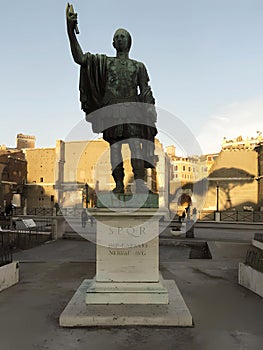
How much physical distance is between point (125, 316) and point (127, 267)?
2.64ft

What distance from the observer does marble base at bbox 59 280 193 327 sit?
15.7 ft

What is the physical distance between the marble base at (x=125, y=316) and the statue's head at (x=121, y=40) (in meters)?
4.35

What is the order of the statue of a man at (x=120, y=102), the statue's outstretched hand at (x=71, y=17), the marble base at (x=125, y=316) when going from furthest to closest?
the statue of a man at (x=120, y=102), the statue's outstretched hand at (x=71, y=17), the marble base at (x=125, y=316)

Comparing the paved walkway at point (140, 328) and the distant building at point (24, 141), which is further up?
the distant building at point (24, 141)

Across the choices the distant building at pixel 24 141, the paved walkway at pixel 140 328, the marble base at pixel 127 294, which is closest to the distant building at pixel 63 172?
the distant building at pixel 24 141

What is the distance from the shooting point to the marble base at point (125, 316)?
477 cm

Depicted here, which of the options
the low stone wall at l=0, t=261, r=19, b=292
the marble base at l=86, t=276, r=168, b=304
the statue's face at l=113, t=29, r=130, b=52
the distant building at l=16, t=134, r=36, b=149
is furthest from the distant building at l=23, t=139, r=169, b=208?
the marble base at l=86, t=276, r=168, b=304

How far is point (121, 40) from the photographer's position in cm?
584

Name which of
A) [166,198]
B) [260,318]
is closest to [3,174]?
[166,198]

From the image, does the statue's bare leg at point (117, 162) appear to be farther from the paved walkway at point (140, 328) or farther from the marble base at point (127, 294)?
the paved walkway at point (140, 328)

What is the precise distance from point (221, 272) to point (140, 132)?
5252 mm

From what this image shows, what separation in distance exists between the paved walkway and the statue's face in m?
4.58

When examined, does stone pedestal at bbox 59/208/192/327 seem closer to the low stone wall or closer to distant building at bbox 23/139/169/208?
the low stone wall

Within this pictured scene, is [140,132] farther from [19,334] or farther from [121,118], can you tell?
[19,334]
